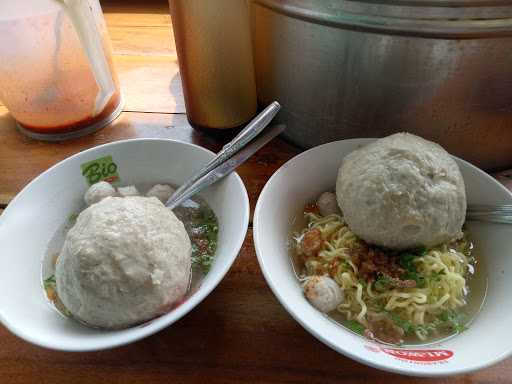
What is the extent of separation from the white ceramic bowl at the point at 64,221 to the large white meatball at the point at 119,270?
0.03 meters

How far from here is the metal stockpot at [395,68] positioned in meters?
0.66

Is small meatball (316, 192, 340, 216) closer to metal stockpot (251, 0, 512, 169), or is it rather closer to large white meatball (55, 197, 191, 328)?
metal stockpot (251, 0, 512, 169)

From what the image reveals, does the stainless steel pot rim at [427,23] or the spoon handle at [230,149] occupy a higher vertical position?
the stainless steel pot rim at [427,23]

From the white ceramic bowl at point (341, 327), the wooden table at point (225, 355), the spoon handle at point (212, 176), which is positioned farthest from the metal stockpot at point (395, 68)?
the wooden table at point (225, 355)

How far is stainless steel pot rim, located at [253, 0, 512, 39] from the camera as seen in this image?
2.04ft

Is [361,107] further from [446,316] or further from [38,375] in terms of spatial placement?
[38,375]

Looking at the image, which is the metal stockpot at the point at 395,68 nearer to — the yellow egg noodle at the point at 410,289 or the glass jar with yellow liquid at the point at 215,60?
the glass jar with yellow liquid at the point at 215,60

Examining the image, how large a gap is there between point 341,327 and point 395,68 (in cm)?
48

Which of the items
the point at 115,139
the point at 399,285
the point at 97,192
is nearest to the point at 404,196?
the point at 399,285

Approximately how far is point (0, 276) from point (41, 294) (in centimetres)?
7

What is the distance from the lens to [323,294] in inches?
24.6

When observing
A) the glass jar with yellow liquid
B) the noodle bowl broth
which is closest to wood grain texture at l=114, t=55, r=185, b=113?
the glass jar with yellow liquid

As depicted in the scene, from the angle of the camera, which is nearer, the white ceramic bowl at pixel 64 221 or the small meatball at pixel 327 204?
the white ceramic bowl at pixel 64 221

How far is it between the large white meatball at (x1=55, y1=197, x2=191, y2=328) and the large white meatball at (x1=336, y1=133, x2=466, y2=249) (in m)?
0.32
